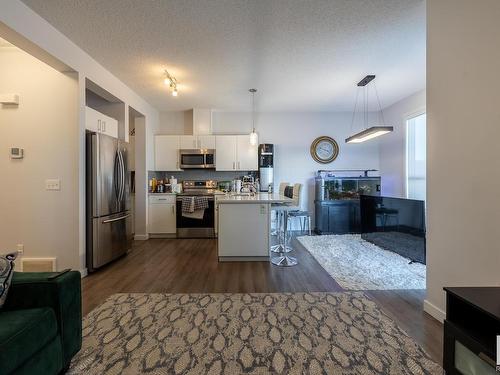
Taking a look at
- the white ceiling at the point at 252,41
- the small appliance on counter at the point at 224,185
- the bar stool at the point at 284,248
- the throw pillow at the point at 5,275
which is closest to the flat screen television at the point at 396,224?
the bar stool at the point at 284,248

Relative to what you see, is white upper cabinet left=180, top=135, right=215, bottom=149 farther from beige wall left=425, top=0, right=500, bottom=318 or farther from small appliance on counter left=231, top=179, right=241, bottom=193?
→ beige wall left=425, top=0, right=500, bottom=318

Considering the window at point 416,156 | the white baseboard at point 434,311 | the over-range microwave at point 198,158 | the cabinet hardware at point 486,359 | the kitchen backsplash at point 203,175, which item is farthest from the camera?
the kitchen backsplash at point 203,175

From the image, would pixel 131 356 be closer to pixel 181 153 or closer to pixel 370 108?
pixel 181 153

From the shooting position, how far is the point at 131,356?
161 centimetres

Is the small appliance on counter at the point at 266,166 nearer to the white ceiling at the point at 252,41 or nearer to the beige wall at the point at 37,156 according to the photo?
the white ceiling at the point at 252,41

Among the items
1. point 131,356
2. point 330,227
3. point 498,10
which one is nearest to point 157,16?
point 498,10

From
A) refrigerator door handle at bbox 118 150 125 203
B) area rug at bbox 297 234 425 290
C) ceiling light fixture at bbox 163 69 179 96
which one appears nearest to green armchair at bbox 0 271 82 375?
refrigerator door handle at bbox 118 150 125 203

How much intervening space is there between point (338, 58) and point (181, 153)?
3428mm

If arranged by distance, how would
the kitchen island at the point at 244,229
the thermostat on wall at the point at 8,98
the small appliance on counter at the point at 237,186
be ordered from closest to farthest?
1. the thermostat on wall at the point at 8,98
2. the kitchen island at the point at 244,229
3. the small appliance on counter at the point at 237,186

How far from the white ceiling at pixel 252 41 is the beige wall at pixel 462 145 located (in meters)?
0.66

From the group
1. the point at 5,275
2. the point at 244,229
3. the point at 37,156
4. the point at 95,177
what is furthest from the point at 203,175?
the point at 5,275

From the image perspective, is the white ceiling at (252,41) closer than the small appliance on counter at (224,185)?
Yes

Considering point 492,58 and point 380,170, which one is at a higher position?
point 492,58

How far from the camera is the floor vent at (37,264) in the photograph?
9.58ft
